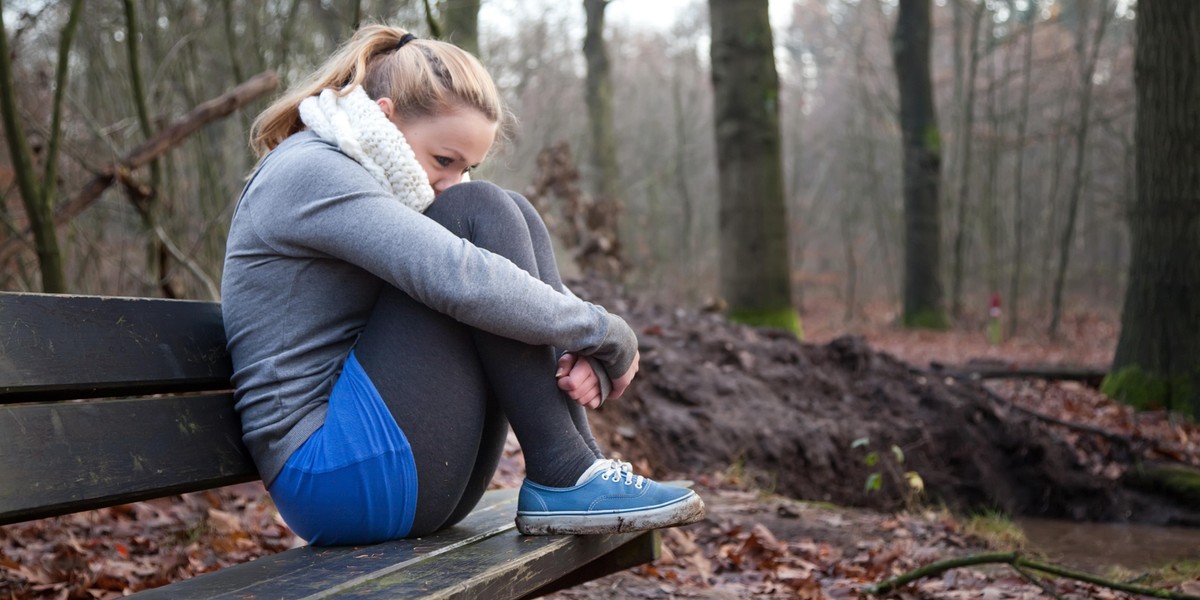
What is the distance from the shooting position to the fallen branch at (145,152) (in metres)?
4.11

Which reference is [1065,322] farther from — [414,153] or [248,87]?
[414,153]

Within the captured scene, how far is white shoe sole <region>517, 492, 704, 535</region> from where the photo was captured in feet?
7.41

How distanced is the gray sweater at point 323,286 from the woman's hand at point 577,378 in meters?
0.04

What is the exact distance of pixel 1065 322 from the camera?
1812cm

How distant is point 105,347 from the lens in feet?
6.72

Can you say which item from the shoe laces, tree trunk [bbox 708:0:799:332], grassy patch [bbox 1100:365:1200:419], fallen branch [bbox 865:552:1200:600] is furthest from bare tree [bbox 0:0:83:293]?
grassy patch [bbox 1100:365:1200:419]

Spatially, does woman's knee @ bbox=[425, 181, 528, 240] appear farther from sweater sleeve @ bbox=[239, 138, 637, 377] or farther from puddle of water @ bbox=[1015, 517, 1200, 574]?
puddle of water @ bbox=[1015, 517, 1200, 574]

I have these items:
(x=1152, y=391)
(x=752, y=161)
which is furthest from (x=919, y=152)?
(x=1152, y=391)

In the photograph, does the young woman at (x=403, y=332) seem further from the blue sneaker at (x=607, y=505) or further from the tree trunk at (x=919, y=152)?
the tree trunk at (x=919, y=152)

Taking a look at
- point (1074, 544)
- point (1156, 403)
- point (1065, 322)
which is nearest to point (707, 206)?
point (1065, 322)

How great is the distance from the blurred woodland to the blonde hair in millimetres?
1254

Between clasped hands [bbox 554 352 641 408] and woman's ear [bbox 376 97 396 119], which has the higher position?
woman's ear [bbox 376 97 396 119]

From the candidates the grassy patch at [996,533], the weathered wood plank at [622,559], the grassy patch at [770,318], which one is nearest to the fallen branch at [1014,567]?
the weathered wood plank at [622,559]

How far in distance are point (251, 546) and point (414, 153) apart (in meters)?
1.74
